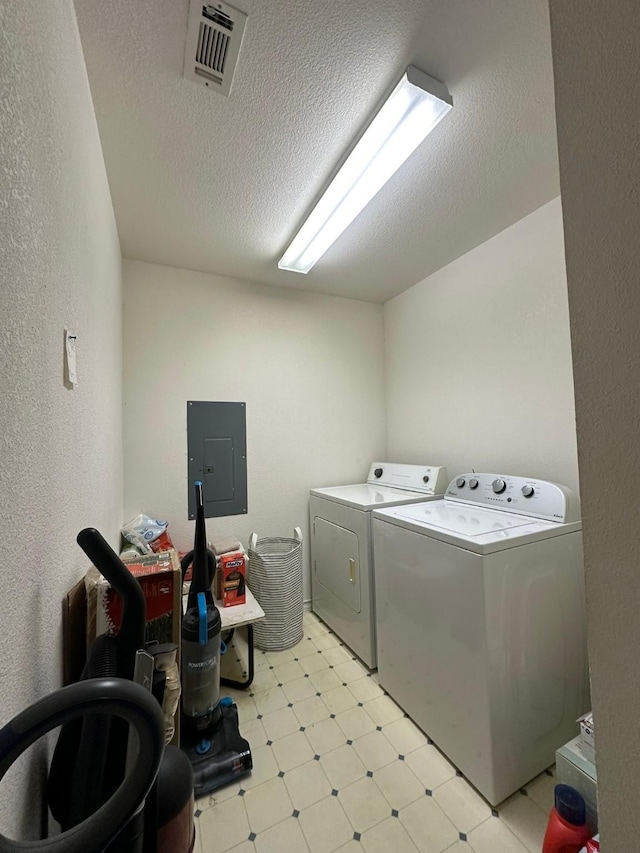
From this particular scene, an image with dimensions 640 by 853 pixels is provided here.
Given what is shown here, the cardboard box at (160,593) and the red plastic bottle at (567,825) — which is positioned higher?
the cardboard box at (160,593)

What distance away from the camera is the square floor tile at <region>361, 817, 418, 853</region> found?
1136 mm

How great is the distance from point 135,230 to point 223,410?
1199 mm

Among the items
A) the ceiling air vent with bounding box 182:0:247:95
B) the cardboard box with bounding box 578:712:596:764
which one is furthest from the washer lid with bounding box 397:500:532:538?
the ceiling air vent with bounding box 182:0:247:95

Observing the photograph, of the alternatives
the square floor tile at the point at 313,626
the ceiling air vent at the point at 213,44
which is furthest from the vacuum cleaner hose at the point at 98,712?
the square floor tile at the point at 313,626

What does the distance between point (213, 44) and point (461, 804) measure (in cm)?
275

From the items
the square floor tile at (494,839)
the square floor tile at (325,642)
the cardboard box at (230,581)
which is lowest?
the square floor tile at (325,642)

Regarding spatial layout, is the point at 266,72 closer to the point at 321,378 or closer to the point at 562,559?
the point at 321,378

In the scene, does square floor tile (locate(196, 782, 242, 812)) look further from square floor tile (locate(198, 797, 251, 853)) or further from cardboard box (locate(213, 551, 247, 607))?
cardboard box (locate(213, 551, 247, 607))

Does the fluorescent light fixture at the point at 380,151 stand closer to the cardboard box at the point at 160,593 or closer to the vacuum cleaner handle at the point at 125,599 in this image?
the vacuum cleaner handle at the point at 125,599

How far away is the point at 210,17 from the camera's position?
3.24ft

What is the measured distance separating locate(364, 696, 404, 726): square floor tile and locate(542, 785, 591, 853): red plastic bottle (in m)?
0.69

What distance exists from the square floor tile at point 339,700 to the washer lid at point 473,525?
942 mm

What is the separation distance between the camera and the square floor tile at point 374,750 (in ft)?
4.71

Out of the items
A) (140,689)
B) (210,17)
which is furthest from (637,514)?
(210,17)
